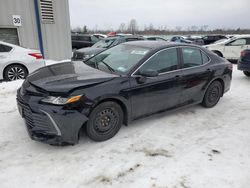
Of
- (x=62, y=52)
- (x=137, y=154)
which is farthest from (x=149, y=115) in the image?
(x=62, y=52)

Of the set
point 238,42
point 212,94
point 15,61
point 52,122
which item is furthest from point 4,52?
point 238,42

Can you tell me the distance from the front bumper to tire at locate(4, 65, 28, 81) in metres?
4.16

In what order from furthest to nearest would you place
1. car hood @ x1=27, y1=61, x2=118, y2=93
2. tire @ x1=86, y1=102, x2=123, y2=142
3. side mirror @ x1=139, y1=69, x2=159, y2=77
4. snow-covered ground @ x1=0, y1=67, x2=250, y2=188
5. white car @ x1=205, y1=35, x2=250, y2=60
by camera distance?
1. white car @ x1=205, y1=35, x2=250, y2=60
2. side mirror @ x1=139, y1=69, x2=159, y2=77
3. tire @ x1=86, y1=102, x2=123, y2=142
4. car hood @ x1=27, y1=61, x2=118, y2=93
5. snow-covered ground @ x1=0, y1=67, x2=250, y2=188

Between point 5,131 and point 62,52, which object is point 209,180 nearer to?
point 5,131

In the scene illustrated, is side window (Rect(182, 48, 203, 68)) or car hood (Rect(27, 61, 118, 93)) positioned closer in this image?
car hood (Rect(27, 61, 118, 93))

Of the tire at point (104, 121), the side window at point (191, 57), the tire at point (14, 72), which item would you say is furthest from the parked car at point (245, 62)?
the tire at point (14, 72)

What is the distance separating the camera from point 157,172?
264 centimetres

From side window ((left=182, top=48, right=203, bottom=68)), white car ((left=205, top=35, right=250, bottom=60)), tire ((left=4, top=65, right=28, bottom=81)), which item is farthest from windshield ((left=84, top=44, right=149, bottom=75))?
white car ((left=205, top=35, right=250, bottom=60))

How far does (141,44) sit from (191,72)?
45.0 inches

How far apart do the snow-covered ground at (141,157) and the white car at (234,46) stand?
28.8 feet

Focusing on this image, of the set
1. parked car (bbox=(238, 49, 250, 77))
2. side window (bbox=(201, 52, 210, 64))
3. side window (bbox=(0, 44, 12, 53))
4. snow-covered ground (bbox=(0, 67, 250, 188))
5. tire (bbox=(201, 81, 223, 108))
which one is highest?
side window (bbox=(0, 44, 12, 53))

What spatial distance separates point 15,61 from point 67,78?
427cm

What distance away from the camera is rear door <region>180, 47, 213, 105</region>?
4.07 metres

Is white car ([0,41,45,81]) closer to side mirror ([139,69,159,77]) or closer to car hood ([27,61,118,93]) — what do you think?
car hood ([27,61,118,93])
